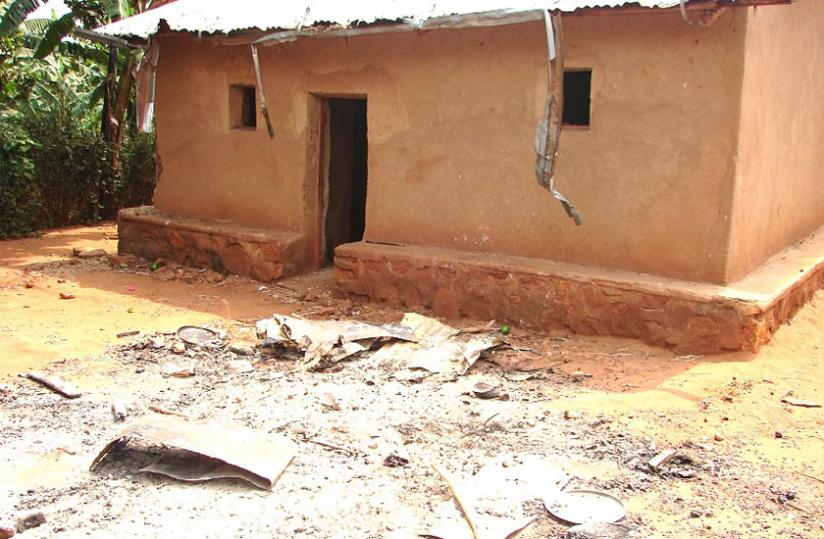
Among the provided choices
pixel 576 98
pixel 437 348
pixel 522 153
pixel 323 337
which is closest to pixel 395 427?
pixel 437 348

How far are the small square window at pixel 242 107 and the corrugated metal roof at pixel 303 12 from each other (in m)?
0.96

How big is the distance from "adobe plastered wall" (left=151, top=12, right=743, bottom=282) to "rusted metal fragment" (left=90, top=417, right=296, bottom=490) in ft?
11.9

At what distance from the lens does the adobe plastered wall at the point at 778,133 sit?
679 cm

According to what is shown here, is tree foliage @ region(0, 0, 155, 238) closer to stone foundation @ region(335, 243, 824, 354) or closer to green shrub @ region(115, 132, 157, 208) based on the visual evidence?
green shrub @ region(115, 132, 157, 208)

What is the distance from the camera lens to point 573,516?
13.8ft

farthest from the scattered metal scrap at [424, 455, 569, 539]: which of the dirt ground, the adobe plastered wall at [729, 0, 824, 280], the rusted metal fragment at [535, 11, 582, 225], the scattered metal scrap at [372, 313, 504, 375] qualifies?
the adobe plastered wall at [729, 0, 824, 280]

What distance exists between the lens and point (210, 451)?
15.1ft

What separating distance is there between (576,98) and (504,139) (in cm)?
120

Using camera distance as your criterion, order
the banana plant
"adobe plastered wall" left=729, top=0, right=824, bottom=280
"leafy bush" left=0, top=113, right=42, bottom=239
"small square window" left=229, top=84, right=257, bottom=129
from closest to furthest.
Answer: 1. "adobe plastered wall" left=729, top=0, right=824, bottom=280
2. "small square window" left=229, top=84, right=257, bottom=129
3. the banana plant
4. "leafy bush" left=0, top=113, right=42, bottom=239

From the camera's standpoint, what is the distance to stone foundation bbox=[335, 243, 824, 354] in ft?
21.5

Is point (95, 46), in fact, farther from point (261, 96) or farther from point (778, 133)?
point (778, 133)

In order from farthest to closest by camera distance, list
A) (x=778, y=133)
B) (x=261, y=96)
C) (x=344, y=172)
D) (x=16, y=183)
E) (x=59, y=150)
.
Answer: (x=59, y=150)
(x=16, y=183)
(x=344, y=172)
(x=261, y=96)
(x=778, y=133)

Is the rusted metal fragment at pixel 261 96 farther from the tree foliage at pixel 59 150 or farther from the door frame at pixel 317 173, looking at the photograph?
the tree foliage at pixel 59 150

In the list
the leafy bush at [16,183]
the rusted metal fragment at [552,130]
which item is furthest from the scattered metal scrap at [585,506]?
the leafy bush at [16,183]
